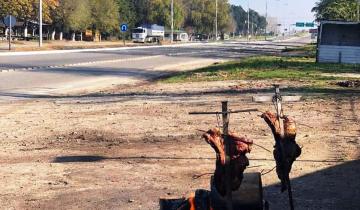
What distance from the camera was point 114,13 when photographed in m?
102

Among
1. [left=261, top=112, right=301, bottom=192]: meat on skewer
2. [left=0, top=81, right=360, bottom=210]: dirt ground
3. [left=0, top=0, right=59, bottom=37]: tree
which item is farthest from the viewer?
[left=0, top=0, right=59, bottom=37]: tree

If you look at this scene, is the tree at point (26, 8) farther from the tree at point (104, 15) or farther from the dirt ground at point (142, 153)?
the dirt ground at point (142, 153)

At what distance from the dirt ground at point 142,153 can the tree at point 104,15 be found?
85283 mm

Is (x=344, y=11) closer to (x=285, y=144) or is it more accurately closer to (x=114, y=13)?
(x=114, y=13)

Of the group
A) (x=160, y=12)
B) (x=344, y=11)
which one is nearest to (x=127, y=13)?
(x=160, y=12)

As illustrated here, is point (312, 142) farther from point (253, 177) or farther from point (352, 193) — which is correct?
point (253, 177)

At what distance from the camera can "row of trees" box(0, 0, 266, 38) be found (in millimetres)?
79475

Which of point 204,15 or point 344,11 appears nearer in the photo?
point 344,11

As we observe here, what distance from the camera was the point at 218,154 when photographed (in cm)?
376

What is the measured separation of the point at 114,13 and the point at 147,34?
20.6 ft

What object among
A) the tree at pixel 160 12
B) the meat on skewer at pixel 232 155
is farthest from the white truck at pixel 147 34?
the meat on skewer at pixel 232 155

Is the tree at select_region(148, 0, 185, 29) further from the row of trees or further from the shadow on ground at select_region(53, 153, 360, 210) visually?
the shadow on ground at select_region(53, 153, 360, 210)

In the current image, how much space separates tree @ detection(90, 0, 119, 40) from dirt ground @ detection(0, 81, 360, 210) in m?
85.3

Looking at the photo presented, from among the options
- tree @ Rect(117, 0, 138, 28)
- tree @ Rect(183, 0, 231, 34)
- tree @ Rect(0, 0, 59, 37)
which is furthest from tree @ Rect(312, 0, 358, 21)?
tree @ Rect(183, 0, 231, 34)
